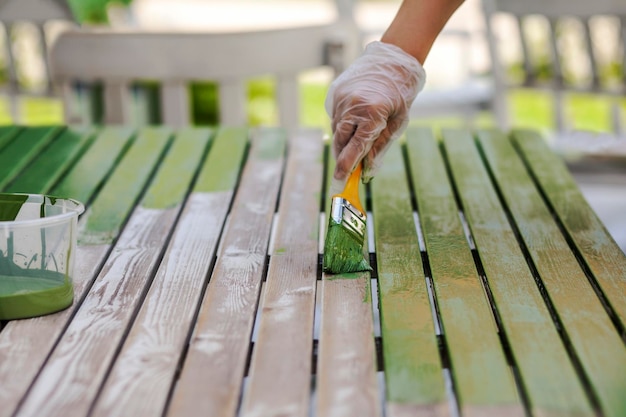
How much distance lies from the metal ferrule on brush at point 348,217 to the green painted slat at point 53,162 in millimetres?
724

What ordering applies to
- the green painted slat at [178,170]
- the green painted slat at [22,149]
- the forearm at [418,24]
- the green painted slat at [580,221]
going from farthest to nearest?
the green painted slat at [22,149]
the green painted slat at [178,170]
the forearm at [418,24]
the green painted slat at [580,221]

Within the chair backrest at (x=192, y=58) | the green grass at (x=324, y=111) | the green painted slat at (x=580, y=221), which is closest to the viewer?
the green painted slat at (x=580, y=221)

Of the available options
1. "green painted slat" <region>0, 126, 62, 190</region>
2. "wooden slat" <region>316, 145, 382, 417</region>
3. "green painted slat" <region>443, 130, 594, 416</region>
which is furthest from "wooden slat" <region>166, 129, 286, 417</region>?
"green painted slat" <region>0, 126, 62, 190</region>

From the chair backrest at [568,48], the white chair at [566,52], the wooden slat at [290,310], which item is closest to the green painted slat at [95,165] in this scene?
the wooden slat at [290,310]

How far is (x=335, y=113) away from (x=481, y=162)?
61 cm

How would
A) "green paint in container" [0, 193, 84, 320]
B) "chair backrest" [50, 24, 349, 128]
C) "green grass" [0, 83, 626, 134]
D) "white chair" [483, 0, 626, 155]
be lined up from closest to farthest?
"green paint in container" [0, 193, 84, 320] → "chair backrest" [50, 24, 349, 128] → "white chair" [483, 0, 626, 155] → "green grass" [0, 83, 626, 134]

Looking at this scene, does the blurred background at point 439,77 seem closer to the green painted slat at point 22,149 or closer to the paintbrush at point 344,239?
the green painted slat at point 22,149

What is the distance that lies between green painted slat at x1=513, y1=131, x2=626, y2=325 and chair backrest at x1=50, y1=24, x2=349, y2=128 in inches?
25.4

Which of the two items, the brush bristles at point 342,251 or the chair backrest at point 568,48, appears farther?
the chair backrest at point 568,48

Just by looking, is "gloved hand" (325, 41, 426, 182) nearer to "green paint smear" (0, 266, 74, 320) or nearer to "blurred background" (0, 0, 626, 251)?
"green paint smear" (0, 266, 74, 320)

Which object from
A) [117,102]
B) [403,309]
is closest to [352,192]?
[403,309]

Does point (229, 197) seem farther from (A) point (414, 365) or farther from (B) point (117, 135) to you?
Answer: (A) point (414, 365)

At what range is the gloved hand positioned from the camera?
162 cm

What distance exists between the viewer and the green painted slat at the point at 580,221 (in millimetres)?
1451
